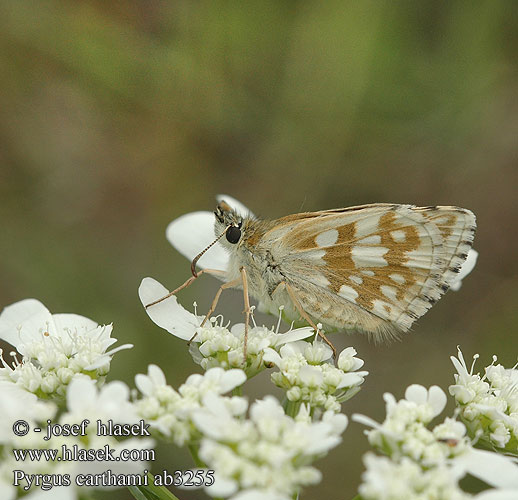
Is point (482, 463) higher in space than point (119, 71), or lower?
lower

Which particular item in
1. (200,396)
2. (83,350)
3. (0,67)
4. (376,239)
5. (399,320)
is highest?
(0,67)

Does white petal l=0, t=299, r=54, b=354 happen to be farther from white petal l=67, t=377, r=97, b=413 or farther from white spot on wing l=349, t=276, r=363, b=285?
white spot on wing l=349, t=276, r=363, b=285

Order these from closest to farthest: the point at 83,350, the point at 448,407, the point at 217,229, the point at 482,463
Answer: the point at 482,463 → the point at 83,350 → the point at 217,229 → the point at 448,407

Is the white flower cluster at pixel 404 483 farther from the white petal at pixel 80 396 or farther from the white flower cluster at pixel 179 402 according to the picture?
the white petal at pixel 80 396

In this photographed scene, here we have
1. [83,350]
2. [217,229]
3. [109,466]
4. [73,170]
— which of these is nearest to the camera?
[109,466]

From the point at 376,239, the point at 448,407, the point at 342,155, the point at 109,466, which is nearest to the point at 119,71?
the point at 342,155

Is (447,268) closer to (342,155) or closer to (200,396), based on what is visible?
(200,396)

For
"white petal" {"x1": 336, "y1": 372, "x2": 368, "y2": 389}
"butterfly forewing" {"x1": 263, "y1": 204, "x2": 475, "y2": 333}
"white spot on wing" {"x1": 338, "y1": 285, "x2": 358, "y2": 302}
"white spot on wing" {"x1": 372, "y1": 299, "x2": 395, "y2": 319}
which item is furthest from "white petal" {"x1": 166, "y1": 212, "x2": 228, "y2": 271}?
"white petal" {"x1": 336, "y1": 372, "x2": 368, "y2": 389}

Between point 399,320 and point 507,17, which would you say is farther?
point 507,17
